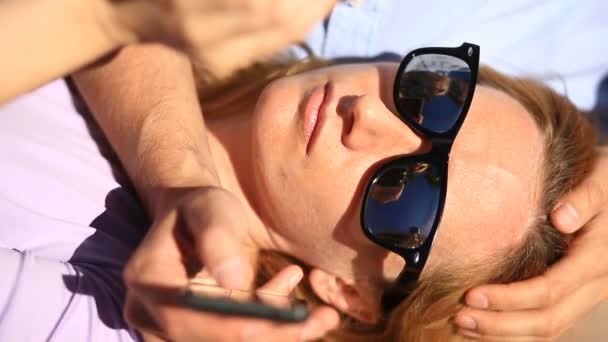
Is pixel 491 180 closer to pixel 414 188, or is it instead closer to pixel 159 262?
pixel 414 188

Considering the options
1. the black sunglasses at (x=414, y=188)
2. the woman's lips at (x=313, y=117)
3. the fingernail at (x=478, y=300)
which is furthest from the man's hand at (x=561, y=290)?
the woman's lips at (x=313, y=117)

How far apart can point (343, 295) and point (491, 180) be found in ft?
1.28

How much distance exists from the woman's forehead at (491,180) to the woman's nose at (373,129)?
0.10m

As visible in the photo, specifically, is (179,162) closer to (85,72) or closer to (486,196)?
(85,72)

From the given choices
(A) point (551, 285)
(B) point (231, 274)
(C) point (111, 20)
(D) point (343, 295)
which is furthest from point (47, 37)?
(A) point (551, 285)

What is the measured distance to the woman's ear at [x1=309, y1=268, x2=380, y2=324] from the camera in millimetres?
1323

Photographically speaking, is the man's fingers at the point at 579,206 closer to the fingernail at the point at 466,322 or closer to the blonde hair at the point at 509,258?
the blonde hair at the point at 509,258

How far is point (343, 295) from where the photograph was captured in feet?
4.38

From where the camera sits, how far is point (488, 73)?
1.48 m

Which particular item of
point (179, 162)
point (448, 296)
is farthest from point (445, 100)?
point (179, 162)

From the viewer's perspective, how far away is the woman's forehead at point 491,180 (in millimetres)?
1187

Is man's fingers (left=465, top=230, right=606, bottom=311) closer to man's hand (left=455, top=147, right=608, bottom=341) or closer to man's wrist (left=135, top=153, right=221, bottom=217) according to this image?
man's hand (left=455, top=147, right=608, bottom=341)

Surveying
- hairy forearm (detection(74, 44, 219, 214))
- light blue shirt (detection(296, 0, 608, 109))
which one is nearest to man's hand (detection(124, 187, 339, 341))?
hairy forearm (detection(74, 44, 219, 214))

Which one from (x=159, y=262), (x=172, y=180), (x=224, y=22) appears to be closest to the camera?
(x=224, y=22)
